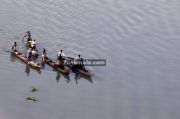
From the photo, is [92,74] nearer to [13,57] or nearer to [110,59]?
[110,59]

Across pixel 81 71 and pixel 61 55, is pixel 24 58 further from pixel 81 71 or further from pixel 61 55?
pixel 81 71

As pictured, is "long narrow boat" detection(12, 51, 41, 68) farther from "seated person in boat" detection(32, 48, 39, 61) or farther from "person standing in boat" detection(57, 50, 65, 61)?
"person standing in boat" detection(57, 50, 65, 61)

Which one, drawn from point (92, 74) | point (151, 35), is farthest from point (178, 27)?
point (92, 74)

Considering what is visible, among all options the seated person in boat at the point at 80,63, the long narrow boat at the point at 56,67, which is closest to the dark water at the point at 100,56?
the long narrow boat at the point at 56,67

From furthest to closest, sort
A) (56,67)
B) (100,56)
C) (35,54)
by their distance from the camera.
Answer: (100,56) → (35,54) → (56,67)

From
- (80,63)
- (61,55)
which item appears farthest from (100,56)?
(61,55)

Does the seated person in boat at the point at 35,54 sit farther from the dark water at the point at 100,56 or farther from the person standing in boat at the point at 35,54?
the dark water at the point at 100,56

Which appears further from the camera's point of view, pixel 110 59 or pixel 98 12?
pixel 98 12

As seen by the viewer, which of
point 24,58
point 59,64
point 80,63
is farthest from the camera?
point 24,58
